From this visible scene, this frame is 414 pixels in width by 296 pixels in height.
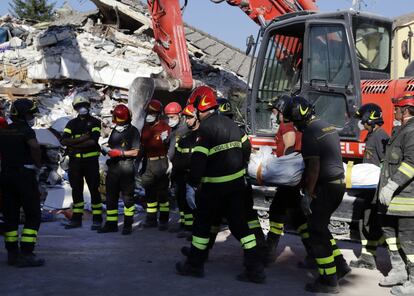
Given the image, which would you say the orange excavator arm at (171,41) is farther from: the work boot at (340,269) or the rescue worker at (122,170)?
the work boot at (340,269)

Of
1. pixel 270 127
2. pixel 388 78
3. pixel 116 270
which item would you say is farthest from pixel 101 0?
pixel 116 270

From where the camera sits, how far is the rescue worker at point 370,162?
238 inches

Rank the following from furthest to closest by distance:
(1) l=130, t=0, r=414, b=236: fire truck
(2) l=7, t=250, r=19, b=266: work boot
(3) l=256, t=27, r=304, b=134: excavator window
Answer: (3) l=256, t=27, r=304, b=134: excavator window
(1) l=130, t=0, r=414, b=236: fire truck
(2) l=7, t=250, r=19, b=266: work boot

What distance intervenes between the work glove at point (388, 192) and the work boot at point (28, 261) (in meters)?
3.42

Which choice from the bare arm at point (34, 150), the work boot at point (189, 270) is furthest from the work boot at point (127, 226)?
the work boot at point (189, 270)

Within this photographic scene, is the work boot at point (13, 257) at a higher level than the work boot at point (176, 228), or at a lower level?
higher

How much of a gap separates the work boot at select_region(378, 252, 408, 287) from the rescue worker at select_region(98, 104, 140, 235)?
3.46 m

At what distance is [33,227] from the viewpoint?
6.00 meters

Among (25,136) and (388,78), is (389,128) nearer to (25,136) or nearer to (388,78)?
(388,78)

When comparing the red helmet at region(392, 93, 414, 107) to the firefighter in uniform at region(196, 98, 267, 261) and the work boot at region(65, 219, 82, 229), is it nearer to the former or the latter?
the firefighter in uniform at region(196, 98, 267, 261)

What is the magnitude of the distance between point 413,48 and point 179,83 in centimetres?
458

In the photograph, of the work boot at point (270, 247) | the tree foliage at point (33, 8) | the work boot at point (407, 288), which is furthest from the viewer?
the tree foliage at point (33, 8)

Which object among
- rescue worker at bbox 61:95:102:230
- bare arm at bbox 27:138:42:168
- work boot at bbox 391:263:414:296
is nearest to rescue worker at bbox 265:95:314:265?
work boot at bbox 391:263:414:296

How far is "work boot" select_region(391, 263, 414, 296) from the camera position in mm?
5094
